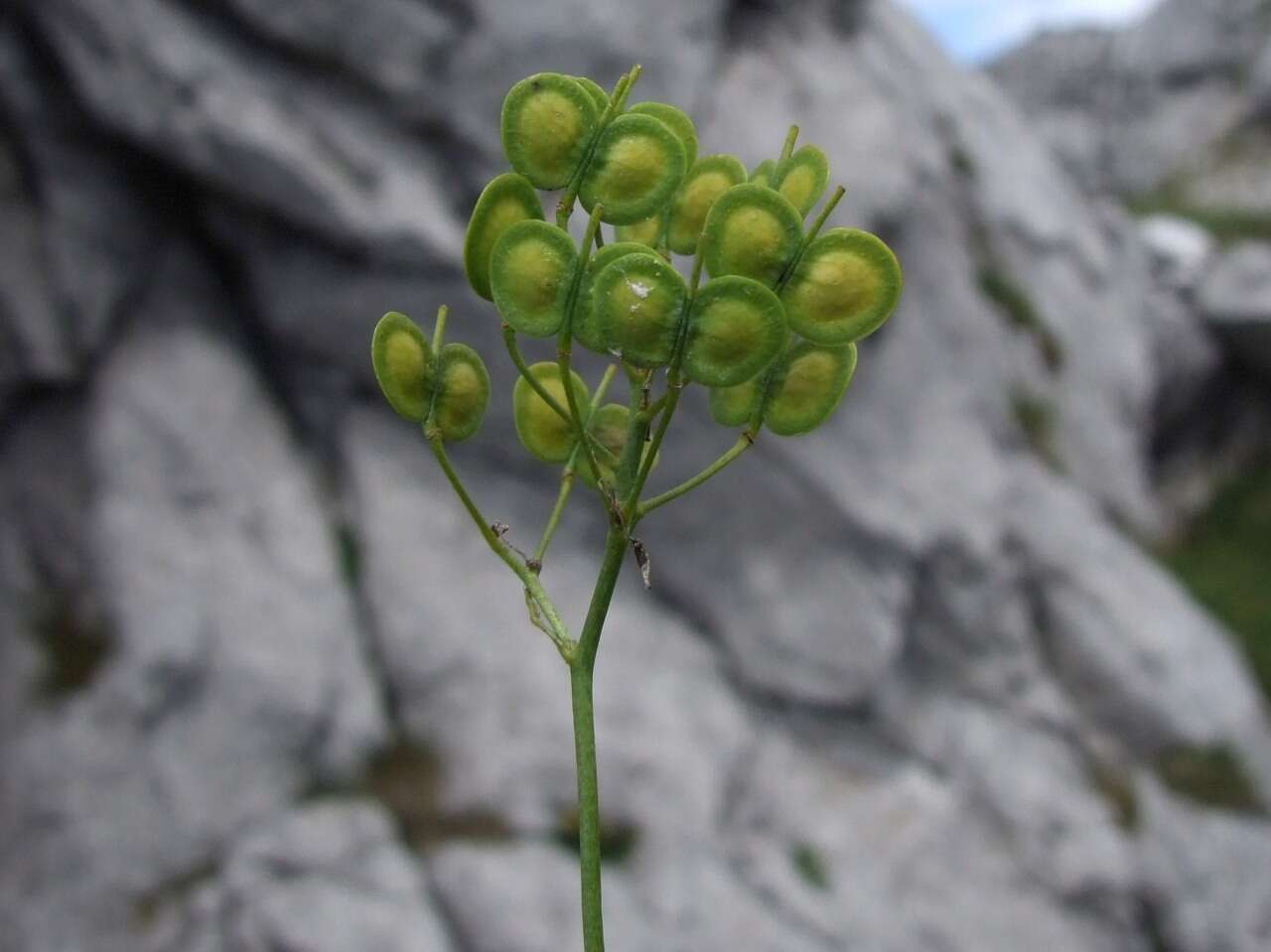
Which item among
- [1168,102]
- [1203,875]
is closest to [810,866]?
[1203,875]

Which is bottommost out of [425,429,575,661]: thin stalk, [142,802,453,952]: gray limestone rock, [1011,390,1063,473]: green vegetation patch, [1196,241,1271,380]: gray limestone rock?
[142,802,453,952]: gray limestone rock

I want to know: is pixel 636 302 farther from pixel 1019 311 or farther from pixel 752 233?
pixel 1019 311

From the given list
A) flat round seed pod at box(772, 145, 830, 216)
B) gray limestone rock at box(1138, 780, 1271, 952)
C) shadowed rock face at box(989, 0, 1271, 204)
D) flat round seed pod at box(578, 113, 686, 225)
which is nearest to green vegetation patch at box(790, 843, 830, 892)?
gray limestone rock at box(1138, 780, 1271, 952)

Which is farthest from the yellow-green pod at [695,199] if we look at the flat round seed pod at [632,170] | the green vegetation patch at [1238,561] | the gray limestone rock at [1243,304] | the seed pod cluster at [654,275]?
the gray limestone rock at [1243,304]

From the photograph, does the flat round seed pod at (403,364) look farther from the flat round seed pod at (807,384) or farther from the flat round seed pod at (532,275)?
the flat round seed pod at (807,384)

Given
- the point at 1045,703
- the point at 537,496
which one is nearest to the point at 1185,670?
the point at 1045,703

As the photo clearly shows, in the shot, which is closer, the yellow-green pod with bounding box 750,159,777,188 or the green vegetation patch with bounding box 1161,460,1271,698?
the yellow-green pod with bounding box 750,159,777,188

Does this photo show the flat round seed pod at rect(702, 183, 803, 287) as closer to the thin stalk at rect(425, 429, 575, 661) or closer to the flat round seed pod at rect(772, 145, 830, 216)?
the flat round seed pod at rect(772, 145, 830, 216)
